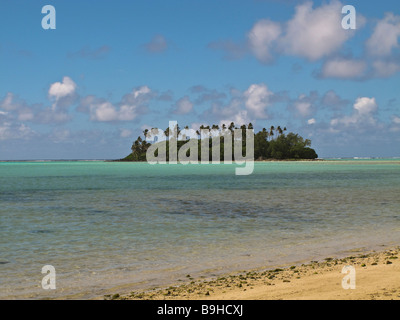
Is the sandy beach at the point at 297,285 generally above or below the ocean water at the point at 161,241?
above

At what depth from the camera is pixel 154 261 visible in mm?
14555

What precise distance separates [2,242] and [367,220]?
798 inches

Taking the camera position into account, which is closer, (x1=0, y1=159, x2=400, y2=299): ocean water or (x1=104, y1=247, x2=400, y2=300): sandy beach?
(x1=104, y1=247, x2=400, y2=300): sandy beach

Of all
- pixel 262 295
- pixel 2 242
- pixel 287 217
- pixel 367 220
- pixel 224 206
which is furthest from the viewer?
pixel 224 206

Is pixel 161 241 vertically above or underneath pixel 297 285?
underneath

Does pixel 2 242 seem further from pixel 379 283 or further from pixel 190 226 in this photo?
pixel 379 283

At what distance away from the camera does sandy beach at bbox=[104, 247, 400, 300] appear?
29.5 feet

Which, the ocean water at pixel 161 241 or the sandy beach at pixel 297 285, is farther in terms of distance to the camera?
the ocean water at pixel 161 241

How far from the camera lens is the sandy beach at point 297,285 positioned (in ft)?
29.5

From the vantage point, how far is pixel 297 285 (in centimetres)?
1009

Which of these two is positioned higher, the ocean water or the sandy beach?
the sandy beach

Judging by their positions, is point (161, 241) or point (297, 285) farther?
point (161, 241)
